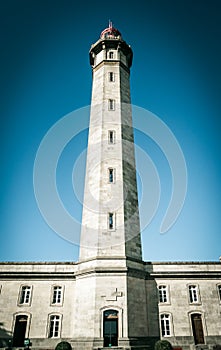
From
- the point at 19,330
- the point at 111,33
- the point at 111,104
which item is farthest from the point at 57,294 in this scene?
the point at 111,33

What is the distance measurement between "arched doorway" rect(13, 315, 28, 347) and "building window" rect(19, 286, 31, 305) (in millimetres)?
1006

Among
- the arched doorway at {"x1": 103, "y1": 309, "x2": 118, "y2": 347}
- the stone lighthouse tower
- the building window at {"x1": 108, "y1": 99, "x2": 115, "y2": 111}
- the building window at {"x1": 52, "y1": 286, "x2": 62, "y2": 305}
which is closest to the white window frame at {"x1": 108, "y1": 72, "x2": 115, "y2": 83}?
the stone lighthouse tower

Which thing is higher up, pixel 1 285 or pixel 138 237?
pixel 138 237

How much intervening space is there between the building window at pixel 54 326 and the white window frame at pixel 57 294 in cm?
99

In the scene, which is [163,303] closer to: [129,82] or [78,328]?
[78,328]

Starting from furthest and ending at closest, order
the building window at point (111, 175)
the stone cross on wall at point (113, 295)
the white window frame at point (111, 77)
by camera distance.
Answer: the white window frame at point (111, 77) < the building window at point (111, 175) < the stone cross on wall at point (113, 295)

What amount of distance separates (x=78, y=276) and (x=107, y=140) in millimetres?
12463

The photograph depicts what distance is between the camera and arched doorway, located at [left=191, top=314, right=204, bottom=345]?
20203 millimetres

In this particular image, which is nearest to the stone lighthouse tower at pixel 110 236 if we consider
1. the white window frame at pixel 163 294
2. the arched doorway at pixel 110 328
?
the arched doorway at pixel 110 328

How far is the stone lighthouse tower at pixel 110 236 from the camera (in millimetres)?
17906

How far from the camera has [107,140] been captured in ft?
82.5

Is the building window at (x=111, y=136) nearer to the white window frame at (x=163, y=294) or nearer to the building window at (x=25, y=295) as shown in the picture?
the white window frame at (x=163, y=294)

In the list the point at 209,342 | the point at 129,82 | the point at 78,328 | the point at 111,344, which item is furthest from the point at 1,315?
the point at 129,82

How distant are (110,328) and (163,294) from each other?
5.73m
